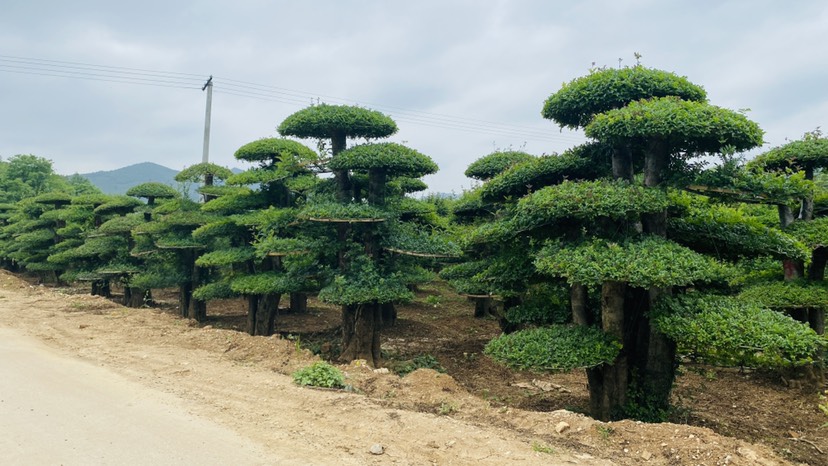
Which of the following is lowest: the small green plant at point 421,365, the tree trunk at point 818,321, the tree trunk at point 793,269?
the small green plant at point 421,365

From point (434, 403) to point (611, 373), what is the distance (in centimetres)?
300

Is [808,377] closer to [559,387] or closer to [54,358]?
[559,387]

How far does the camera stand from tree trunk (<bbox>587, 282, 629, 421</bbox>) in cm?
802

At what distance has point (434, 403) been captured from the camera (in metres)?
7.50

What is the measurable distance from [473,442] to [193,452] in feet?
9.92

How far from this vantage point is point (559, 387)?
440 inches

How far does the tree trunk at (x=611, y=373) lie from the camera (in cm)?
802

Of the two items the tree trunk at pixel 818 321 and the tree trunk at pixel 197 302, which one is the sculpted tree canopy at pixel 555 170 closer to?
the tree trunk at pixel 818 321

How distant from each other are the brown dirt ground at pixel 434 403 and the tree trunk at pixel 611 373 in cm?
70

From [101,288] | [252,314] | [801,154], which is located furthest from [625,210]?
[101,288]

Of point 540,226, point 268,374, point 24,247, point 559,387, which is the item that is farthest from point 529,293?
point 24,247

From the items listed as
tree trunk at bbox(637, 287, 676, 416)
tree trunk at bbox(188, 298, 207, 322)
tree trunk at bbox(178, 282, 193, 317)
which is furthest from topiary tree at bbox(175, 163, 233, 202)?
tree trunk at bbox(637, 287, 676, 416)

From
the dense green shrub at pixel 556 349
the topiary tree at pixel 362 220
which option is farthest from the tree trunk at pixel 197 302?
the dense green shrub at pixel 556 349

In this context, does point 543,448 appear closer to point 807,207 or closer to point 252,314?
point 807,207
